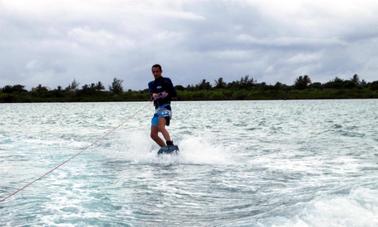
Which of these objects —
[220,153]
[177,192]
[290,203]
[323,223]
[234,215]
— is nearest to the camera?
[323,223]

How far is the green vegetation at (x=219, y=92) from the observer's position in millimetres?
116375

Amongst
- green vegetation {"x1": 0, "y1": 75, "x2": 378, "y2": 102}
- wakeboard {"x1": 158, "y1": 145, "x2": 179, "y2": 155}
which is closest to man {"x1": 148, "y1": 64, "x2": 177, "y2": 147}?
wakeboard {"x1": 158, "y1": 145, "x2": 179, "y2": 155}

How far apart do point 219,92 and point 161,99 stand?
10936 centimetres

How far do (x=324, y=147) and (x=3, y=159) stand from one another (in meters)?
8.03

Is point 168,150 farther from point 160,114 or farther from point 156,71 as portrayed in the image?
point 156,71

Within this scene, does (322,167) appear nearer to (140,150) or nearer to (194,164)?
(194,164)

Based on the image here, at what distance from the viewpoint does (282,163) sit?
1066 centimetres

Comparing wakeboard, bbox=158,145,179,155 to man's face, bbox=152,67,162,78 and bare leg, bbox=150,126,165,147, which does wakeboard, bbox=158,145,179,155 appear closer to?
bare leg, bbox=150,126,165,147

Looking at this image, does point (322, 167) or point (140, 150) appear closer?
point (322, 167)

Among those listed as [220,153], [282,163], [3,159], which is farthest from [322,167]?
[3,159]

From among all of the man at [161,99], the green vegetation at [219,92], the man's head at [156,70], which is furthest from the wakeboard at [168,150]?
the green vegetation at [219,92]

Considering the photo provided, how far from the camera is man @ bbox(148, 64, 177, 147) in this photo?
11.7 metres

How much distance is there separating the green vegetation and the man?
103308mm

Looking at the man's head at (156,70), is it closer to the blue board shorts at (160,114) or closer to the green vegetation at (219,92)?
the blue board shorts at (160,114)
